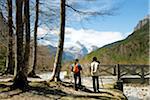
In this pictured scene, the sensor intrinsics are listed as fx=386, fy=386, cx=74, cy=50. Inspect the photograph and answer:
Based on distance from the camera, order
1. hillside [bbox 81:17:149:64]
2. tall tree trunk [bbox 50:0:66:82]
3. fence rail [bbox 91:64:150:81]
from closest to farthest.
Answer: tall tree trunk [bbox 50:0:66:82] < fence rail [bbox 91:64:150:81] < hillside [bbox 81:17:149:64]

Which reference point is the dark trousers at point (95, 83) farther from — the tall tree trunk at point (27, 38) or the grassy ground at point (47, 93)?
the tall tree trunk at point (27, 38)

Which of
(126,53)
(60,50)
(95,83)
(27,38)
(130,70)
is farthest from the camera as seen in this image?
(126,53)

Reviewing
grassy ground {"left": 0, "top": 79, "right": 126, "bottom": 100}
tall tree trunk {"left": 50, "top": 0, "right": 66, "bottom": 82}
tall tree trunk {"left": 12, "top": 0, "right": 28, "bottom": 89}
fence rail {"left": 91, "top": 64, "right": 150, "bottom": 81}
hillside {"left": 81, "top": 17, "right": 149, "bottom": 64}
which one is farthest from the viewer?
hillside {"left": 81, "top": 17, "right": 149, "bottom": 64}

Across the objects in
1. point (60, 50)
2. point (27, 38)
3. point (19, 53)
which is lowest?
point (19, 53)

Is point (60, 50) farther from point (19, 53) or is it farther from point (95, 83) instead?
point (19, 53)

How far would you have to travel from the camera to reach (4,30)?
26.3 m

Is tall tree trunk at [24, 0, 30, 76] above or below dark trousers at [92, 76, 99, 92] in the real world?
above

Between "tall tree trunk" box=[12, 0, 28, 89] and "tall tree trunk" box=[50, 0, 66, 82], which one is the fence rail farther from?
"tall tree trunk" box=[12, 0, 28, 89]

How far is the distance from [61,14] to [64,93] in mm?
4634

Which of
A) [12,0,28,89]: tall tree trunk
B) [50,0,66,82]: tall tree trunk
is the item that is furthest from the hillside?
[12,0,28,89]: tall tree trunk

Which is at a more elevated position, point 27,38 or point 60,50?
point 27,38

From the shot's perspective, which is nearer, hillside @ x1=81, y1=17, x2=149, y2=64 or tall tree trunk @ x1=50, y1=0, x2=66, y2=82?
tall tree trunk @ x1=50, y1=0, x2=66, y2=82

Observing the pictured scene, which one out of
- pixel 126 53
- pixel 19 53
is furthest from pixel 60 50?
pixel 126 53

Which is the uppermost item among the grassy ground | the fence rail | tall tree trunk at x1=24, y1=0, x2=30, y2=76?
tall tree trunk at x1=24, y1=0, x2=30, y2=76
